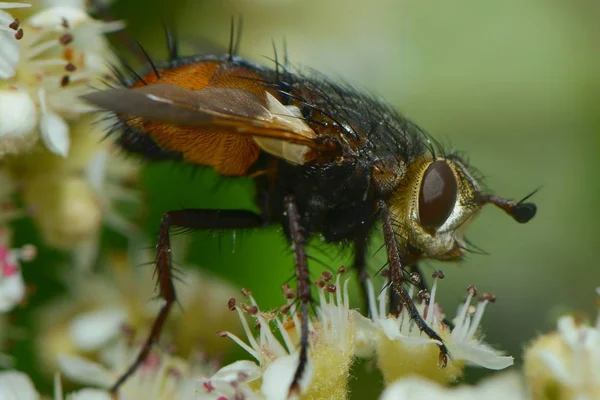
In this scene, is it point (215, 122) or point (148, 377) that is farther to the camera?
point (148, 377)

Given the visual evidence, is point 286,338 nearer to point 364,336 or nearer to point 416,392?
point 364,336

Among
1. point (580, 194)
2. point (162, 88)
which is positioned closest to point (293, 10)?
point (580, 194)

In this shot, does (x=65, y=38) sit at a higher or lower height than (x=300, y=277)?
higher

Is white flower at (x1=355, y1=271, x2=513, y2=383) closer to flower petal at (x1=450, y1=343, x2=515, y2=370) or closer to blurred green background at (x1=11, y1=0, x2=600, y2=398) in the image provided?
flower petal at (x1=450, y1=343, x2=515, y2=370)

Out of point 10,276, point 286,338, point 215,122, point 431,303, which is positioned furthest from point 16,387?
point 431,303

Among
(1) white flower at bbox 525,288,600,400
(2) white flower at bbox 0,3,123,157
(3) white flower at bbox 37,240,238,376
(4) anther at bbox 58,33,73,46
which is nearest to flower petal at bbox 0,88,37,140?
(2) white flower at bbox 0,3,123,157
